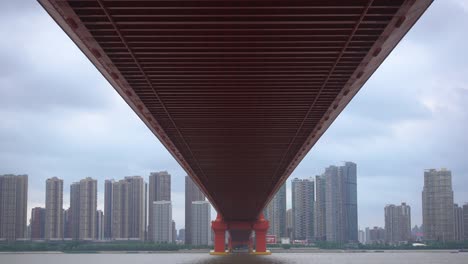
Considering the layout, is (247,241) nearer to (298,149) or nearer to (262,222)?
(262,222)

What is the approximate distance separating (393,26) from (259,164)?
94.4 ft

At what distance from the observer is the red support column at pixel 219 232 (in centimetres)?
9075

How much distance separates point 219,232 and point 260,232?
583cm

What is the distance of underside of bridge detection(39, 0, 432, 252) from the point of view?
17469 mm

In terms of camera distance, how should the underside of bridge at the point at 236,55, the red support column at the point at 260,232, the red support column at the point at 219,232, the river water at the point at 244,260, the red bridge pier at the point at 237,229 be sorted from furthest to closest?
the red support column at the point at 260,232
the red bridge pier at the point at 237,229
the red support column at the point at 219,232
the river water at the point at 244,260
the underside of bridge at the point at 236,55

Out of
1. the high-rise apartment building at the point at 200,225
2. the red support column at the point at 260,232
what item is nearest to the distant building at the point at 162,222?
the high-rise apartment building at the point at 200,225

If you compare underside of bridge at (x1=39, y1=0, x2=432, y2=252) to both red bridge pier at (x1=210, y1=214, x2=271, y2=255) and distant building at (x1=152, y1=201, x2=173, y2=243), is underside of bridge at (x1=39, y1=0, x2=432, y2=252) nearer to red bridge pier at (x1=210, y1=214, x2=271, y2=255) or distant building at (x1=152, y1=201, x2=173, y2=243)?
red bridge pier at (x1=210, y1=214, x2=271, y2=255)

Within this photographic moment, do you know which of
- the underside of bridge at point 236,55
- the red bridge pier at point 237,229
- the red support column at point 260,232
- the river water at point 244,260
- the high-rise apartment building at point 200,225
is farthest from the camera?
the high-rise apartment building at point 200,225

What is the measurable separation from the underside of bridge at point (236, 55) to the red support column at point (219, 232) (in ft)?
180

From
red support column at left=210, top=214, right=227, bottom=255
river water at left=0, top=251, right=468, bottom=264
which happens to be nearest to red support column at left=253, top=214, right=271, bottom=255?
river water at left=0, top=251, right=468, bottom=264

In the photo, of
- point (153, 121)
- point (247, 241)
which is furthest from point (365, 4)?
point (247, 241)

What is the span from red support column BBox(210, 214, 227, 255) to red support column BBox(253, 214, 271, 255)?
4.21 meters

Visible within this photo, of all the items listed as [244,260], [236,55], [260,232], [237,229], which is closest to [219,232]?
[237,229]

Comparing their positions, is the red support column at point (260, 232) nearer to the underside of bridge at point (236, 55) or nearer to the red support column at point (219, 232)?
the red support column at point (219, 232)
